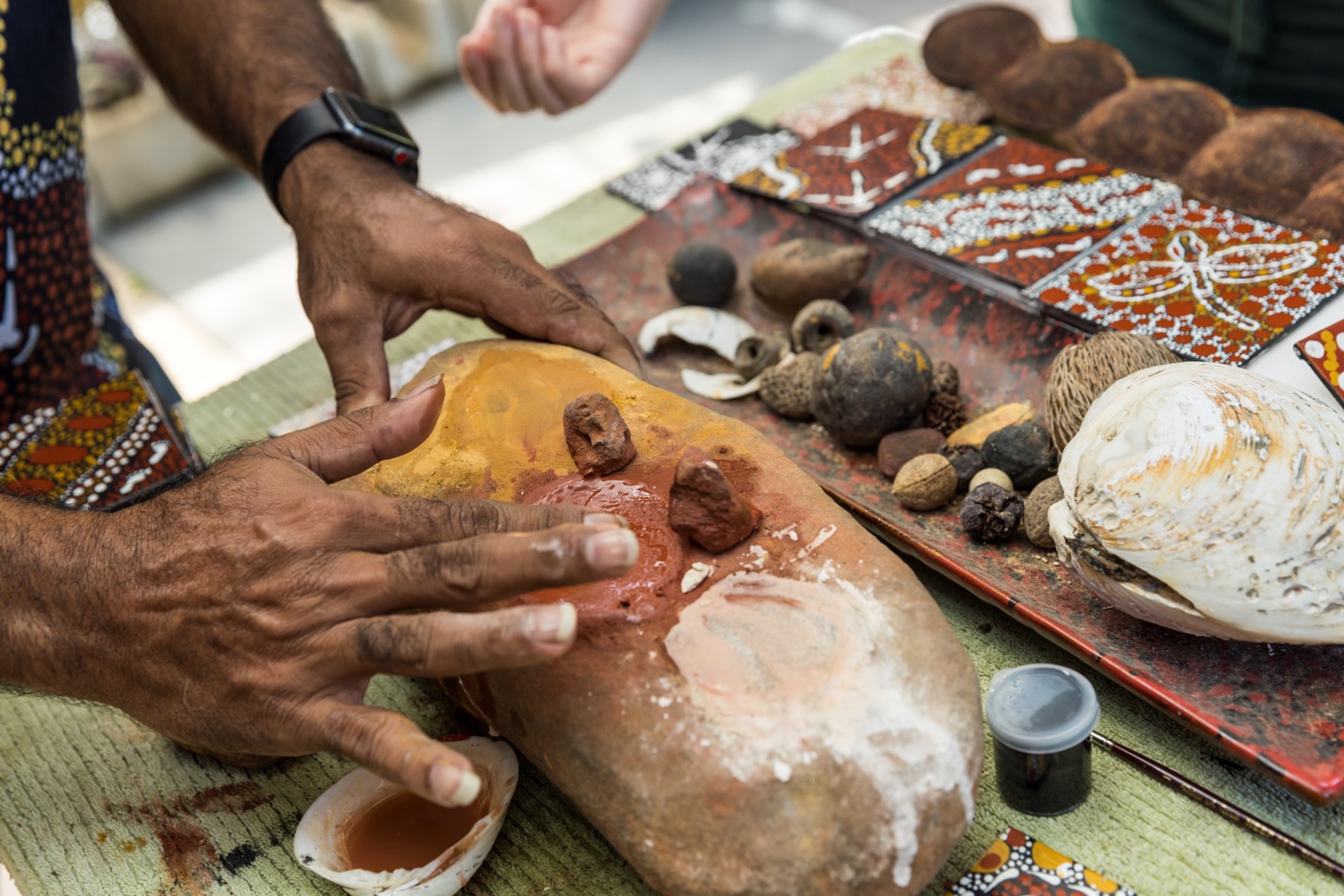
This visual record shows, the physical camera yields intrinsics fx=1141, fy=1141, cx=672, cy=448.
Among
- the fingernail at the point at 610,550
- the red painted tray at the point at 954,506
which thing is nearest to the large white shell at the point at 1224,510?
the red painted tray at the point at 954,506

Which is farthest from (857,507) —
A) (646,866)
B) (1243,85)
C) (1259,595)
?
(1243,85)

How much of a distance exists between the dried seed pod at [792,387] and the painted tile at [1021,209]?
40cm

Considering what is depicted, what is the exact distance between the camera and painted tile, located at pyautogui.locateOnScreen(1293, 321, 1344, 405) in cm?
172

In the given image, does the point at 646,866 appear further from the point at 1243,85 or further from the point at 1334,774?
the point at 1243,85

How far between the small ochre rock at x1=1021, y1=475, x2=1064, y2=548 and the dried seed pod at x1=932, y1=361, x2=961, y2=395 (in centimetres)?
36

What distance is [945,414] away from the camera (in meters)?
2.10

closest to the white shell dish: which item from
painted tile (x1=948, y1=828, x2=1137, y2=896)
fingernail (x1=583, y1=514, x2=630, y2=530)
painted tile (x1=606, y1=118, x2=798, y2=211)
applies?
fingernail (x1=583, y1=514, x2=630, y2=530)

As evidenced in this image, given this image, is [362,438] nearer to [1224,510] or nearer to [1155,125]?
[1224,510]

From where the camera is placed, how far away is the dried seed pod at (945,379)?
84.0 inches

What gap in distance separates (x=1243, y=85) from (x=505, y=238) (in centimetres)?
194

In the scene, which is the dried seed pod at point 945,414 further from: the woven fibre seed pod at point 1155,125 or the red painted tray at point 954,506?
the woven fibre seed pod at point 1155,125

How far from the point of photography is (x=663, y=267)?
2748 millimetres

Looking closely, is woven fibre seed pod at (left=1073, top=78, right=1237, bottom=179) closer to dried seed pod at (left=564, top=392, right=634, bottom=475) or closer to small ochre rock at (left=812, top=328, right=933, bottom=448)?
small ochre rock at (left=812, top=328, right=933, bottom=448)

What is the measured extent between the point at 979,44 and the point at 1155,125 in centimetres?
64
